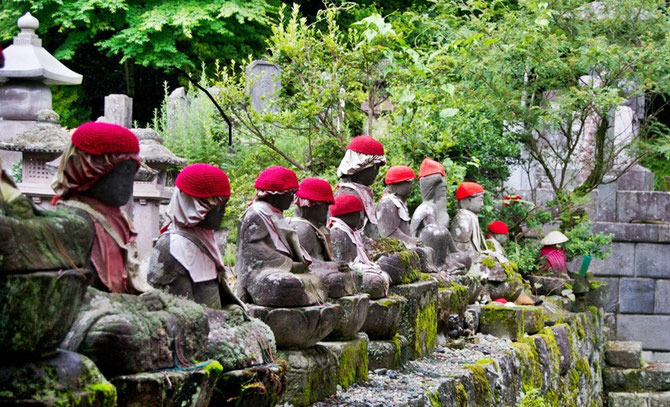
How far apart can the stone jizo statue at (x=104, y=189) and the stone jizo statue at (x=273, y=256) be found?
5.11 feet

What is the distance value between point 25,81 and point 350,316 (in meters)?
9.50

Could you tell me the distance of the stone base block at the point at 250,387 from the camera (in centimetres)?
445

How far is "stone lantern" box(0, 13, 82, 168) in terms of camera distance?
1423 centimetres

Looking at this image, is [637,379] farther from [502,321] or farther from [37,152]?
[37,152]

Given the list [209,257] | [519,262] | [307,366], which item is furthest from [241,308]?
[519,262]

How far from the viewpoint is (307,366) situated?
5.76 meters

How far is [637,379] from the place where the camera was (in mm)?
15836

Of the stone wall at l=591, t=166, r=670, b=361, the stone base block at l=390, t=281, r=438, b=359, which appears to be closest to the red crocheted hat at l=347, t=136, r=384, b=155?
the stone base block at l=390, t=281, r=438, b=359

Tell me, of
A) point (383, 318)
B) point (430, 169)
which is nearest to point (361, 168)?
point (383, 318)

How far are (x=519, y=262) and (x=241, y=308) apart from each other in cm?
994

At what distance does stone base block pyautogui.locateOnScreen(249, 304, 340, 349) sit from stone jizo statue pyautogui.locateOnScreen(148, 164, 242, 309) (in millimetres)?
651

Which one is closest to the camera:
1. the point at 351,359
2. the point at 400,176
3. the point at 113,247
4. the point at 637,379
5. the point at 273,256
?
the point at 113,247

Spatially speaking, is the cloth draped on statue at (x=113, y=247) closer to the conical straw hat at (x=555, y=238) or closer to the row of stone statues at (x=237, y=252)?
the row of stone statues at (x=237, y=252)

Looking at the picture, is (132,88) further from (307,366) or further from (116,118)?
(307,366)
